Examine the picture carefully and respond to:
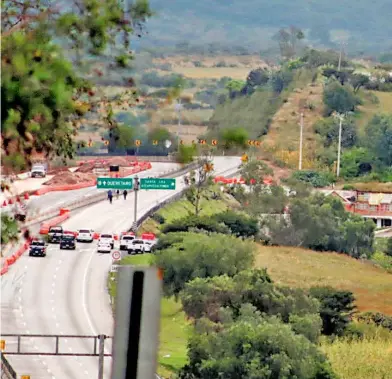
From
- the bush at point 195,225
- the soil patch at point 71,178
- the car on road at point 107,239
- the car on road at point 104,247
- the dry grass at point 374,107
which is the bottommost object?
the car on road at point 104,247

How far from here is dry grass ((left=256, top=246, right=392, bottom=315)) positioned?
65.5 meters

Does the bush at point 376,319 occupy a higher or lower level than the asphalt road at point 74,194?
lower

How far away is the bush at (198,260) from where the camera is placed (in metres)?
55.3

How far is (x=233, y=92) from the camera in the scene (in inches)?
5940

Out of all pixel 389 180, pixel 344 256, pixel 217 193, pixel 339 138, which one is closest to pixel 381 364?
pixel 344 256

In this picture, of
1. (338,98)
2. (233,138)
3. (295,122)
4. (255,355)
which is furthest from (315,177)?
(233,138)

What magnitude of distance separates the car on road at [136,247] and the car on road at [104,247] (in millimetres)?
1721

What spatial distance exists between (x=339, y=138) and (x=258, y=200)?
138 feet

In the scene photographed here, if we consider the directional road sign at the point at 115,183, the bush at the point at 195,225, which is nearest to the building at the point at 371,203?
the bush at the point at 195,225

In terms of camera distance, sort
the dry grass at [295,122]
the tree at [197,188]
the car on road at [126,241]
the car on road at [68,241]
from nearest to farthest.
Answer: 1. the car on road at [126,241]
2. the car on road at [68,241]
3. the tree at [197,188]
4. the dry grass at [295,122]

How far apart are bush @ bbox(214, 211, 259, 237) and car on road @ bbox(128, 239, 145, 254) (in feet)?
41.0

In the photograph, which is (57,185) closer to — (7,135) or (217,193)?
(217,193)

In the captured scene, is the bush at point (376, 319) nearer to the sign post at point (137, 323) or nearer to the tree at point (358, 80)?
the sign post at point (137, 323)

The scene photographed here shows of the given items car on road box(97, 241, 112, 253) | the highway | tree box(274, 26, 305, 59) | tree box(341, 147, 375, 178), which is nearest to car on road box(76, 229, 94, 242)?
the highway
